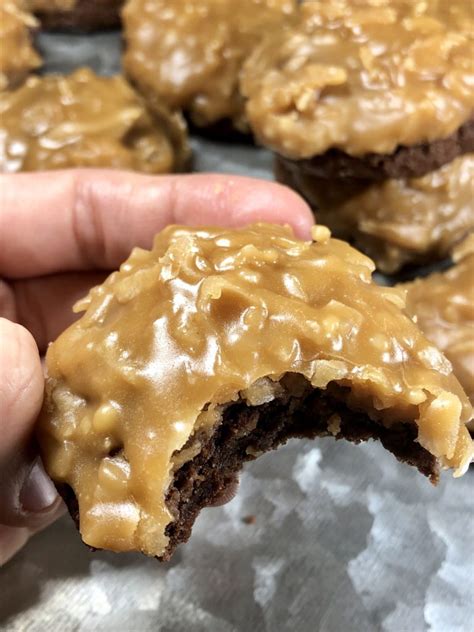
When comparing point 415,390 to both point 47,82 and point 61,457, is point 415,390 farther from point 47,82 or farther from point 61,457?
point 47,82

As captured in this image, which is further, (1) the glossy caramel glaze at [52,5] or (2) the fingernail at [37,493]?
(1) the glossy caramel glaze at [52,5]

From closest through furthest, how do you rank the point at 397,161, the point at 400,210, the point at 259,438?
1. the point at 259,438
2. the point at 397,161
3. the point at 400,210

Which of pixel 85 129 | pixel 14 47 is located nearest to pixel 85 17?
pixel 14 47

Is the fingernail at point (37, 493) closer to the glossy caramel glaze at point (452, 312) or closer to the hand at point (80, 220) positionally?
the hand at point (80, 220)

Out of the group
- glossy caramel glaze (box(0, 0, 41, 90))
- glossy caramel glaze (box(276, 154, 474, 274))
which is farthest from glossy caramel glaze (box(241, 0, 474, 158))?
glossy caramel glaze (box(0, 0, 41, 90))

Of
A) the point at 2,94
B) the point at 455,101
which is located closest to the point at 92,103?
the point at 2,94

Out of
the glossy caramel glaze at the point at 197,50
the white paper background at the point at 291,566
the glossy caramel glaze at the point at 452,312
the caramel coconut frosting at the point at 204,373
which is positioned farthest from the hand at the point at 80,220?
the glossy caramel glaze at the point at 197,50

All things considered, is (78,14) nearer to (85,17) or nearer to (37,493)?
(85,17)
